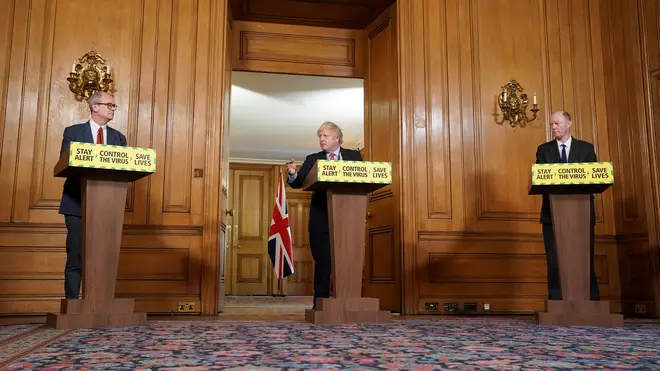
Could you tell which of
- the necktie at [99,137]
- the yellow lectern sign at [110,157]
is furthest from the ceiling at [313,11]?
the yellow lectern sign at [110,157]

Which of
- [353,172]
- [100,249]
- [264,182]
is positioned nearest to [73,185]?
[100,249]

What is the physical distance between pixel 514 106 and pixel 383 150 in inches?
47.1

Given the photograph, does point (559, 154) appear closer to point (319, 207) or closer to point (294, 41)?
point (319, 207)

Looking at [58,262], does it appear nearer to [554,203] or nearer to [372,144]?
[372,144]

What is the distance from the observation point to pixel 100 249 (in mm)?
3301

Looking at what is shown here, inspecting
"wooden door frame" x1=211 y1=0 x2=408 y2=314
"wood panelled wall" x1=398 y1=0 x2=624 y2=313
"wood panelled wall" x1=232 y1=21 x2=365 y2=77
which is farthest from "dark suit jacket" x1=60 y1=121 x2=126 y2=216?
"wood panelled wall" x1=398 y1=0 x2=624 y2=313

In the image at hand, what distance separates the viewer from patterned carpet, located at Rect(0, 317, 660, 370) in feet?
6.28

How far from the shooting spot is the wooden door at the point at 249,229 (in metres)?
12.2

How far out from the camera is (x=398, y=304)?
16.8 feet

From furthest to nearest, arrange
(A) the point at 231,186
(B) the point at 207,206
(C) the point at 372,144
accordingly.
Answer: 1. (A) the point at 231,186
2. (C) the point at 372,144
3. (B) the point at 207,206

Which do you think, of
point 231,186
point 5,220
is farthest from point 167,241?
point 231,186

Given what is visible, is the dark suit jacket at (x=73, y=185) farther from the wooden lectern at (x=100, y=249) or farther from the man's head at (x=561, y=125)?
the man's head at (x=561, y=125)

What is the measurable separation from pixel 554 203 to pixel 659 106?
74.0 inches

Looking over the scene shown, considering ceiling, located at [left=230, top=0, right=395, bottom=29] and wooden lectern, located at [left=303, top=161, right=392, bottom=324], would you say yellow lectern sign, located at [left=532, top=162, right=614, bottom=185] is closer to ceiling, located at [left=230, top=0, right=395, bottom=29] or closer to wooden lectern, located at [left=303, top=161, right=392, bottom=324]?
wooden lectern, located at [left=303, top=161, right=392, bottom=324]
